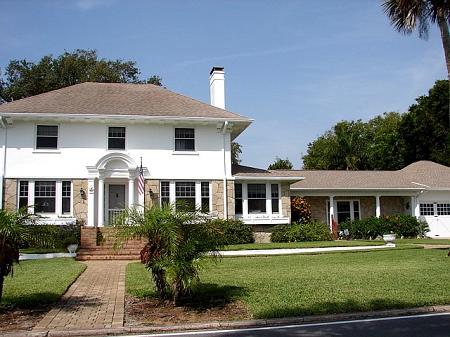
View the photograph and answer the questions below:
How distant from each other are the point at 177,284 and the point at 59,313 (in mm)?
2108

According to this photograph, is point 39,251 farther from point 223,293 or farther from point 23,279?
point 223,293

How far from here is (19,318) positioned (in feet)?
29.1

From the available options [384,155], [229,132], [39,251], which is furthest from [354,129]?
[39,251]

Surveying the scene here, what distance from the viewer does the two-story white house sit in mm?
23750

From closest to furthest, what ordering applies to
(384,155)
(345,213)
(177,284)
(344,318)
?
(344,318), (177,284), (345,213), (384,155)

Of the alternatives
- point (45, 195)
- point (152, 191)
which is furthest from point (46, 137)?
point (152, 191)

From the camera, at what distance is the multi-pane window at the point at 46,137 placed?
79.3 feet

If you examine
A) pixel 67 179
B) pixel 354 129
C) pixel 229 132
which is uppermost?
pixel 354 129

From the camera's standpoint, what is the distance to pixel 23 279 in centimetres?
1325

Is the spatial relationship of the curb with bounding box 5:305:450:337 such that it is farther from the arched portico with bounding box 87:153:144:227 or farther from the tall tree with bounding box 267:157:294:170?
the tall tree with bounding box 267:157:294:170

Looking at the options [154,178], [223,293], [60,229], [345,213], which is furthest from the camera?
[345,213]

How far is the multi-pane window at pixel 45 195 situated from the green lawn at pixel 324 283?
8.64 meters

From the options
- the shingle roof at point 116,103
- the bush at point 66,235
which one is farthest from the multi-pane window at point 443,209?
the bush at point 66,235

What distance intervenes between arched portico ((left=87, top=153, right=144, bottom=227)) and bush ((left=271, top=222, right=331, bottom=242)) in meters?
6.73
